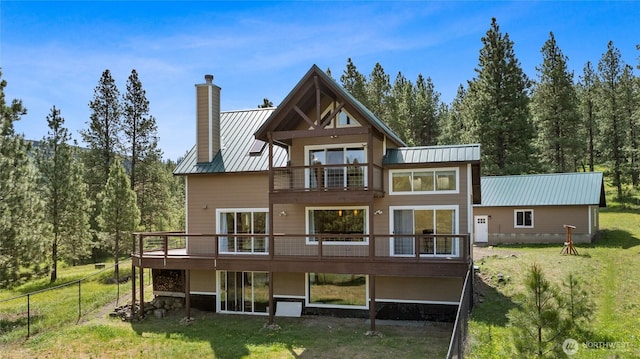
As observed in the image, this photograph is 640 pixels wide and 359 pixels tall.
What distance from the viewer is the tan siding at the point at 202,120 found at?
1819 cm

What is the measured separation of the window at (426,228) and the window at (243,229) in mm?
4878

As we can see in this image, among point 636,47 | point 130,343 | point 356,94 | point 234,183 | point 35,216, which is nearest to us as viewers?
point 130,343

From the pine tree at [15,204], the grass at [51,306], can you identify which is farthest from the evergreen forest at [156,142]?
the grass at [51,306]

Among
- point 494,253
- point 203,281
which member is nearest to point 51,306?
point 203,281

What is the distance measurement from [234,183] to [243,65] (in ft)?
17.7

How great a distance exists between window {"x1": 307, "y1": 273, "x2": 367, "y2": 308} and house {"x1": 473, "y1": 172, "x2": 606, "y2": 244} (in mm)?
15177

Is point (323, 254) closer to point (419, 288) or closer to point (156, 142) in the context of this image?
point (419, 288)

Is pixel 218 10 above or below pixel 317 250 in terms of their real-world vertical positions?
above

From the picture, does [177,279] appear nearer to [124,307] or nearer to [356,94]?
[124,307]

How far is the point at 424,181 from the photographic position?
51.8 feet

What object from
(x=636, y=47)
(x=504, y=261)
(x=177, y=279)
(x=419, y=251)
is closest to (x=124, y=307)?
(x=177, y=279)

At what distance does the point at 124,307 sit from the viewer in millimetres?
17734

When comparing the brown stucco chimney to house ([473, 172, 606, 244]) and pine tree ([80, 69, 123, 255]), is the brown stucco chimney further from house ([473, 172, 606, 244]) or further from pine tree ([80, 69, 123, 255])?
pine tree ([80, 69, 123, 255])

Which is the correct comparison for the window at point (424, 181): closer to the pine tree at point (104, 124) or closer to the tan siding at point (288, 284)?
the tan siding at point (288, 284)
